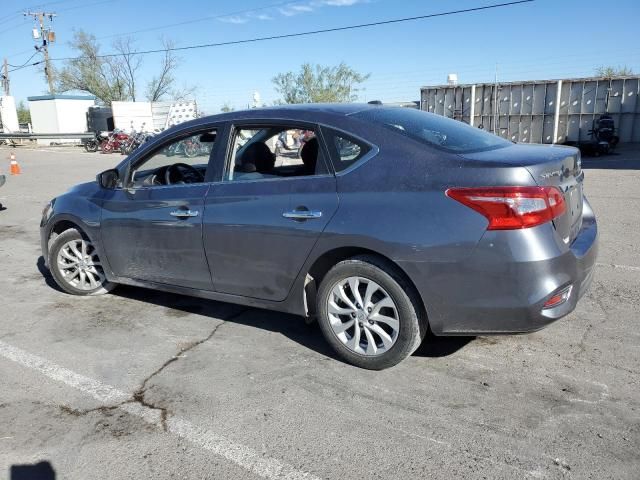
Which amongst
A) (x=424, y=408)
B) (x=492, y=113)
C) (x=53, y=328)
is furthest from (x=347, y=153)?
(x=492, y=113)

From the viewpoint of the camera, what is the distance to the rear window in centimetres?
344

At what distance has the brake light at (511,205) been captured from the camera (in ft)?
9.68

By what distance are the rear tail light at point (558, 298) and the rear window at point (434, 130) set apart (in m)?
1.00

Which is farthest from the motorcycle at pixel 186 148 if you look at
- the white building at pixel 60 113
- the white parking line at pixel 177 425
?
the white building at pixel 60 113

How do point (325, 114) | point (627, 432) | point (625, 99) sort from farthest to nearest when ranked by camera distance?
point (625, 99)
point (325, 114)
point (627, 432)

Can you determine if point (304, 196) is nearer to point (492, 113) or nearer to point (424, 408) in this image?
point (424, 408)

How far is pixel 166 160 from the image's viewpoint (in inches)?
183

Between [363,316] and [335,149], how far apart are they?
1097mm

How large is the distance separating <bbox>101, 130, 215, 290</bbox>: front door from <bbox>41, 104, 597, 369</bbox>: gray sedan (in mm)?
13

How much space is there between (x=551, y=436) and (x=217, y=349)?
2300 mm

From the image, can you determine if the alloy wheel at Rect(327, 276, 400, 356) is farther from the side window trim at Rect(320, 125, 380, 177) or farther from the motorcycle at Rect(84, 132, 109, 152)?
the motorcycle at Rect(84, 132, 109, 152)

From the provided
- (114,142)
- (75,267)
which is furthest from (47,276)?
(114,142)

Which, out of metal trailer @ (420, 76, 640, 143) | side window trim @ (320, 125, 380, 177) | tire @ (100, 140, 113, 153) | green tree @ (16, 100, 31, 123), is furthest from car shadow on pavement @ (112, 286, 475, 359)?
green tree @ (16, 100, 31, 123)

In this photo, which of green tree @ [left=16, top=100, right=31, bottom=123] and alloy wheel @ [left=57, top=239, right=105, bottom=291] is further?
green tree @ [left=16, top=100, right=31, bottom=123]
